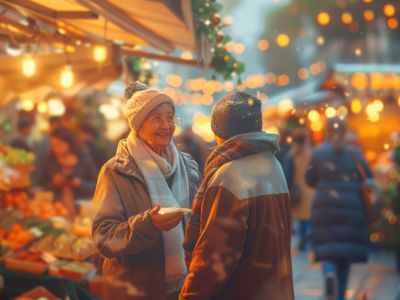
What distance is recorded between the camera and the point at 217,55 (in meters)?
7.36

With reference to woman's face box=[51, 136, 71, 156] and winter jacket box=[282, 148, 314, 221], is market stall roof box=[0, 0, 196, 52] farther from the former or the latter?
winter jacket box=[282, 148, 314, 221]

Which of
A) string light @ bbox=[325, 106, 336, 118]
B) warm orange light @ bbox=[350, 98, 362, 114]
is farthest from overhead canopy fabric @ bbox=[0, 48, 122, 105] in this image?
warm orange light @ bbox=[350, 98, 362, 114]

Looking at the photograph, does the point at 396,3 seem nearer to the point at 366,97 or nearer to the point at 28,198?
the point at 366,97

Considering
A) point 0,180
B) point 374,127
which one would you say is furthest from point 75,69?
point 374,127

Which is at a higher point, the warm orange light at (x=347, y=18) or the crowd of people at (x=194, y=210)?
the warm orange light at (x=347, y=18)

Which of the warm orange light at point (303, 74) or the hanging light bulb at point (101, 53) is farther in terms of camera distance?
the warm orange light at point (303, 74)

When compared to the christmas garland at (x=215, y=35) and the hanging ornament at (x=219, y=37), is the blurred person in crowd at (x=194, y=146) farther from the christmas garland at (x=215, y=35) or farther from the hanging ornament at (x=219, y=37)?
the hanging ornament at (x=219, y=37)

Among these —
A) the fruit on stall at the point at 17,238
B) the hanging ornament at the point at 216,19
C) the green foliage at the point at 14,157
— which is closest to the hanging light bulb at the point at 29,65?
the green foliage at the point at 14,157

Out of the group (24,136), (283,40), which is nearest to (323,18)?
(283,40)

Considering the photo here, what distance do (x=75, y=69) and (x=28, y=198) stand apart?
159 cm

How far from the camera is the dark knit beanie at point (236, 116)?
3.95 metres

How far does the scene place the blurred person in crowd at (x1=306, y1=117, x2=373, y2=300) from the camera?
27.0 feet

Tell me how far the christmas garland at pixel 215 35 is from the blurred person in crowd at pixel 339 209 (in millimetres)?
1502

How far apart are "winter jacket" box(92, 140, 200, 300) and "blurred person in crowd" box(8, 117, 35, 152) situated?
690 cm
